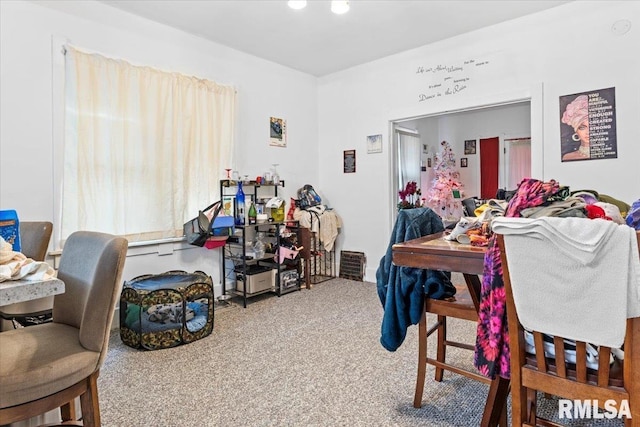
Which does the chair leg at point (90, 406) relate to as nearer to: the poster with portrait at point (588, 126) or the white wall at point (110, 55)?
the white wall at point (110, 55)

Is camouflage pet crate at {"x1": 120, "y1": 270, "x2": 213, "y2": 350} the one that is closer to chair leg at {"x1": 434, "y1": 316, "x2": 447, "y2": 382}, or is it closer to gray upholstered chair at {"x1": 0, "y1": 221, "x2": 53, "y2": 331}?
gray upholstered chair at {"x1": 0, "y1": 221, "x2": 53, "y2": 331}

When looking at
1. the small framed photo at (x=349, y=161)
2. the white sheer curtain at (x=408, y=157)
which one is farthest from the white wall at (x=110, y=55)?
the white sheer curtain at (x=408, y=157)

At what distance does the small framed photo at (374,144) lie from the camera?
4.64 meters

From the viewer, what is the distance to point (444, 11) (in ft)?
11.1

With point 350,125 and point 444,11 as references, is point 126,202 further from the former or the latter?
point 444,11

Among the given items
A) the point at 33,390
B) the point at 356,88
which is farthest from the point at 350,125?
the point at 33,390

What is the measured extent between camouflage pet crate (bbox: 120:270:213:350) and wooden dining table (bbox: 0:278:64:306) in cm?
185

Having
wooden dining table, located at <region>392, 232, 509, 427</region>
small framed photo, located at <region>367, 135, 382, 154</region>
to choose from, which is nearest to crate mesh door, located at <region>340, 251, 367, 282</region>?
small framed photo, located at <region>367, 135, 382, 154</region>

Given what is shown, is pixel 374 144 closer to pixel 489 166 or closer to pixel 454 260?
pixel 454 260

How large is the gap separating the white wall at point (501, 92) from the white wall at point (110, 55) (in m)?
0.70

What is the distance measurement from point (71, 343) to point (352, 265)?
3768 millimetres

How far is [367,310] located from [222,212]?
1.74 meters

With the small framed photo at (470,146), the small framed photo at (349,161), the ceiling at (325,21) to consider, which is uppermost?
the ceiling at (325,21)

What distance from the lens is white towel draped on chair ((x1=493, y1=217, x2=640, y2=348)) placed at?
102 centimetres
